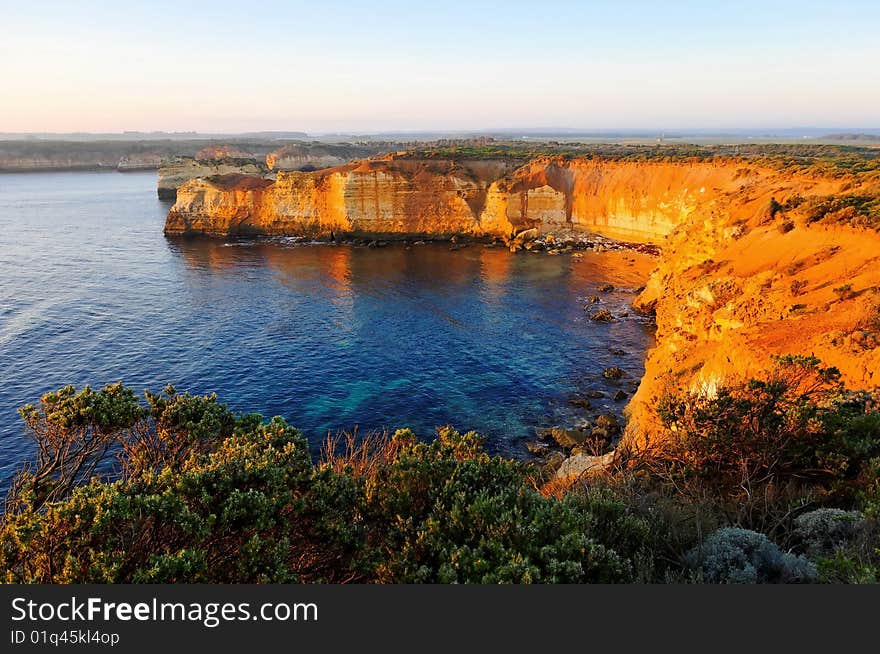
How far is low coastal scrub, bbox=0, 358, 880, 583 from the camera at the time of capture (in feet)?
30.0

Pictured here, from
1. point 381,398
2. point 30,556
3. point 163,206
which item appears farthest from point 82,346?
point 163,206

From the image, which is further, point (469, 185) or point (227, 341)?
point (469, 185)

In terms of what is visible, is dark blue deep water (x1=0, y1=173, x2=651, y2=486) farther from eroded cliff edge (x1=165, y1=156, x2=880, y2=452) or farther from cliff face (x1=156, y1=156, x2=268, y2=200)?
cliff face (x1=156, y1=156, x2=268, y2=200)

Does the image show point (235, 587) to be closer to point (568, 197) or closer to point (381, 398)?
point (381, 398)

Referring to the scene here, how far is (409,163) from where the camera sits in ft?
317

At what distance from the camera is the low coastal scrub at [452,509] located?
9156 millimetres

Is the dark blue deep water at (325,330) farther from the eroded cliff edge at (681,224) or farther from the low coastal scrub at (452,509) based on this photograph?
the low coastal scrub at (452,509)

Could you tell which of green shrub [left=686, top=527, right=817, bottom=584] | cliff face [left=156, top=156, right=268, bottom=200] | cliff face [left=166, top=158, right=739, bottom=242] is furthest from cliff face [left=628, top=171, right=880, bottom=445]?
cliff face [left=156, top=156, right=268, bottom=200]

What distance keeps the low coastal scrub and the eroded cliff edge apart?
7122 mm

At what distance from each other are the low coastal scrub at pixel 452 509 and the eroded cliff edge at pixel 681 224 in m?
7.12

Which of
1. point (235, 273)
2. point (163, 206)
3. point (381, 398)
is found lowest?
point (381, 398)

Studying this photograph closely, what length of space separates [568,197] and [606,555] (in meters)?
92.9

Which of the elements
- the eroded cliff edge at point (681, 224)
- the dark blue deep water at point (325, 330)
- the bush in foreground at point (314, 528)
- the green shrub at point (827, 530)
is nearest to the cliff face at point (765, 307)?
the eroded cliff edge at point (681, 224)

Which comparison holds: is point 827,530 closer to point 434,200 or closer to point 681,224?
point 681,224
